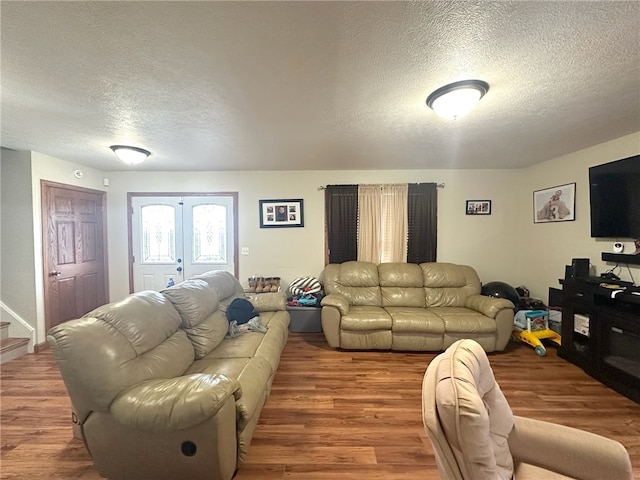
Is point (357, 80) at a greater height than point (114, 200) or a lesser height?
greater

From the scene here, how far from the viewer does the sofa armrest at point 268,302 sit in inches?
130

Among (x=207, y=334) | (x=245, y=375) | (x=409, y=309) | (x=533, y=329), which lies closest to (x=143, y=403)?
(x=245, y=375)

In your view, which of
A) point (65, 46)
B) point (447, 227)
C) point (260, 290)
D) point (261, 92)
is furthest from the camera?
point (447, 227)

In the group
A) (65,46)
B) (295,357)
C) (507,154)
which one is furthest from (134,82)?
(507,154)

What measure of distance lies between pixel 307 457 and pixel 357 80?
8.30 ft

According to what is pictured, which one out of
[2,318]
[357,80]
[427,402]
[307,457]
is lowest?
[307,457]

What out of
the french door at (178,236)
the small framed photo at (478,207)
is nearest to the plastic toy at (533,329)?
the small framed photo at (478,207)

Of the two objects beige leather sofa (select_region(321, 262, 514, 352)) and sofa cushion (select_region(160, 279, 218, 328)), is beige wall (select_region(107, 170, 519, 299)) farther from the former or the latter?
sofa cushion (select_region(160, 279, 218, 328))

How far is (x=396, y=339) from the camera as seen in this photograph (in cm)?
325

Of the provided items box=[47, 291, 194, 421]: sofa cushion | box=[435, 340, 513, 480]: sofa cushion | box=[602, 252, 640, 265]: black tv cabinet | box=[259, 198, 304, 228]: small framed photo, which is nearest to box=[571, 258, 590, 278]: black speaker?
box=[602, 252, 640, 265]: black tv cabinet

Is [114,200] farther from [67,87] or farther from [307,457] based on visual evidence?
[307,457]

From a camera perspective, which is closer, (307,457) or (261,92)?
(307,457)

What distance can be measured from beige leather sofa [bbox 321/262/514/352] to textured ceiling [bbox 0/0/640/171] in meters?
1.90

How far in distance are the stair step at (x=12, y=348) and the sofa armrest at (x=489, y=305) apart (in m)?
5.67
